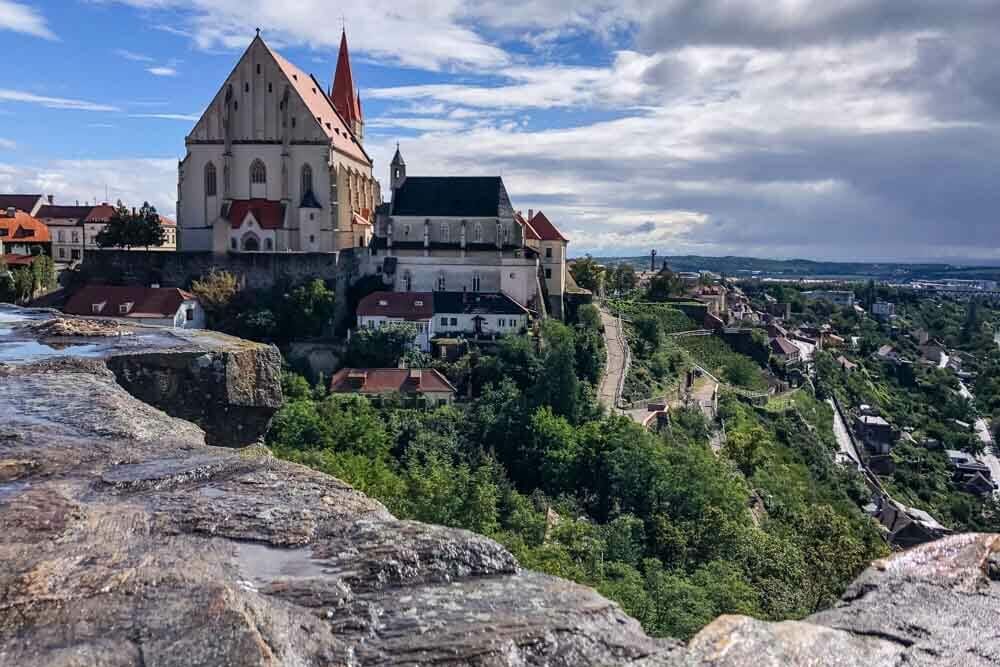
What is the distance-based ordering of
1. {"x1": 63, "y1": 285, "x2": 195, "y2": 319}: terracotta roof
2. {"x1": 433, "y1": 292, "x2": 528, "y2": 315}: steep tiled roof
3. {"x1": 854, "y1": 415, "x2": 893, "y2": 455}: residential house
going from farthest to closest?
{"x1": 854, "y1": 415, "x2": 893, "y2": 455}: residential house
{"x1": 433, "y1": 292, "x2": 528, "y2": 315}: steep tiled roof
{"x1": 63, "y1": 285, "x2": 195, "y2": 319}: terracotta roof

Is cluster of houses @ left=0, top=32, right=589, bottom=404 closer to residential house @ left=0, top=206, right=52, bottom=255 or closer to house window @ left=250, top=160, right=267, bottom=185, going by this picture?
house window @ left=250, top=160, right=267, bottom=185

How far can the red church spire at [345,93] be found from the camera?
71.4 metres

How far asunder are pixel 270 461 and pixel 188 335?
13.6 ft

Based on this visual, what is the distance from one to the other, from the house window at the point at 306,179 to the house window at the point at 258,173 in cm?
255

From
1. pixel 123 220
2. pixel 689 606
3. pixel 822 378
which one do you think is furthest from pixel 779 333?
pixel 689 606

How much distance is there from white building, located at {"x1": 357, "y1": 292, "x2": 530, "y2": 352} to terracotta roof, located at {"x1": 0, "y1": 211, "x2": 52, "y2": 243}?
32.2m

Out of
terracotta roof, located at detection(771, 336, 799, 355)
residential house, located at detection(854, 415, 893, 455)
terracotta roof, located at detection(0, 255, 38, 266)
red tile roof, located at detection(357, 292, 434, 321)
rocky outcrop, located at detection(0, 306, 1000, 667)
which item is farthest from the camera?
terracotta roof, located at detection(771, 336, 799, 355)

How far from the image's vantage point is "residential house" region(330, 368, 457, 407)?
43.9 m

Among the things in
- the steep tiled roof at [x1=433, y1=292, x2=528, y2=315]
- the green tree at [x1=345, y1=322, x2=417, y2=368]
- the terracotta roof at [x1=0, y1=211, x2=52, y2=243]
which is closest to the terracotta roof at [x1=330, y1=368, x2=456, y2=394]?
the green tree at [x1=345, y1=322, x2=417, y2=368]

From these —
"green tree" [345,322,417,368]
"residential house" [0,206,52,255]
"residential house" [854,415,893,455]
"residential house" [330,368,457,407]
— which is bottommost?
"residential house" [854,415,893,455]

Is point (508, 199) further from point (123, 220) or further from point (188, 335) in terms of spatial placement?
point (188, 335)

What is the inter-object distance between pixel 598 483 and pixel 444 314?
16.4 metres

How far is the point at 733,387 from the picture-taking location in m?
65.5

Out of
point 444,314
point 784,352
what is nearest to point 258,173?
point 444,314
